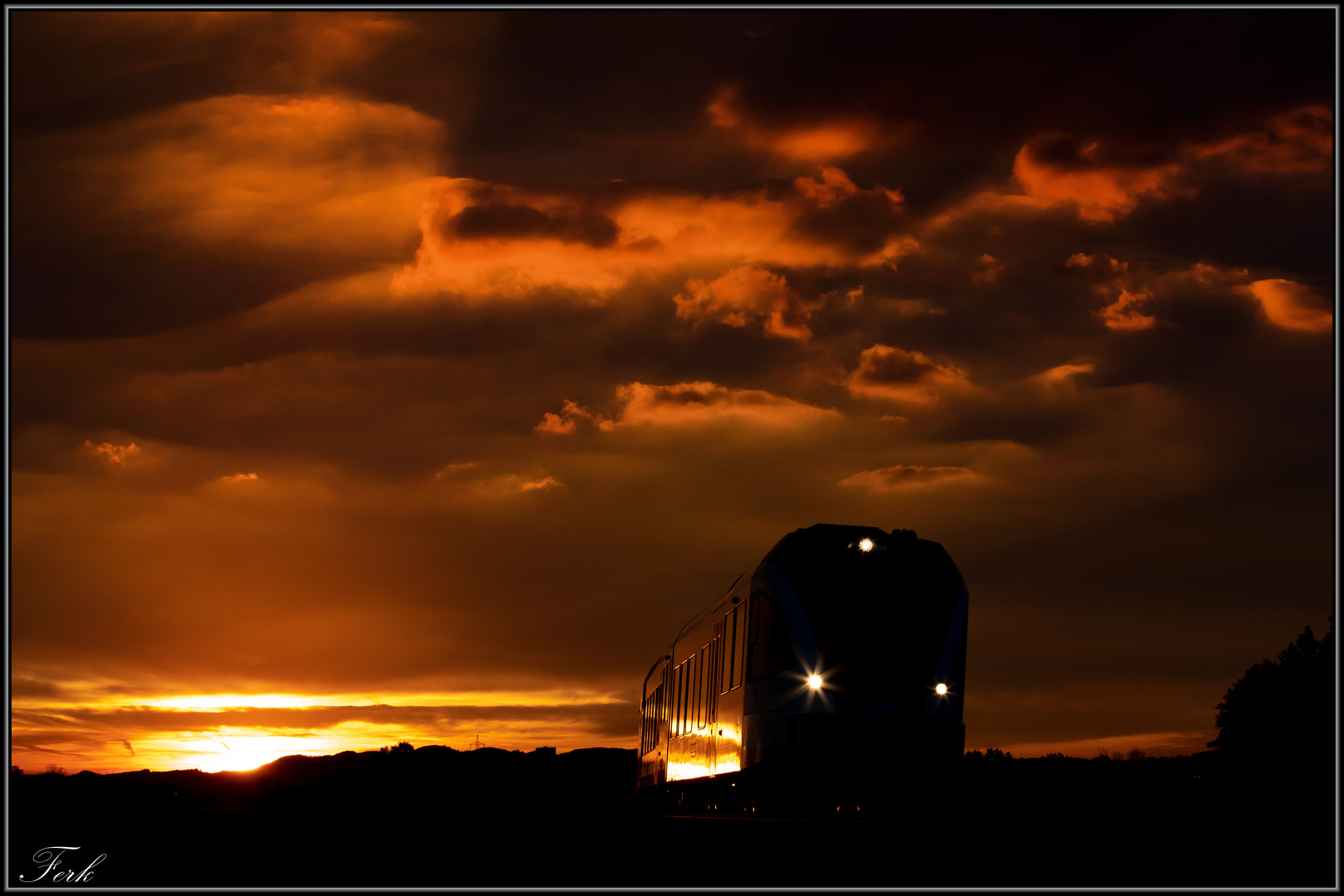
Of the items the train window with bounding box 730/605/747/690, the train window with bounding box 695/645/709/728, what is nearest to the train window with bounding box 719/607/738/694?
the train window with bounding box 730/605/747/690

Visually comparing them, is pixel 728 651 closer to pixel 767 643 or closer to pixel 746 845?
pixel 767 643

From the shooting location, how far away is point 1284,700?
76688 mm

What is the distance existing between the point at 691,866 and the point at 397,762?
84.9 m

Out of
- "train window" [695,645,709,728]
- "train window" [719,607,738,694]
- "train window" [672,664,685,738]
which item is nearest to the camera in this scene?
"train window" [719,607,738,694]

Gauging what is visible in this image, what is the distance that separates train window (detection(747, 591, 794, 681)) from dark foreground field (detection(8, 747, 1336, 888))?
7.07 feet

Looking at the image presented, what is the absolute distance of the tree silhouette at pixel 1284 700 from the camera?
7512 centimetres

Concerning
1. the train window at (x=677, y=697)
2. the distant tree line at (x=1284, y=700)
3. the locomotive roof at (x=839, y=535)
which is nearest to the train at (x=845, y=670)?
the locomotive roof at (x=839, y=535)

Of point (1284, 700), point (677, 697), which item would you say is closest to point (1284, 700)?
point (1284, 700)

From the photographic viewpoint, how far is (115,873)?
39.4 ft

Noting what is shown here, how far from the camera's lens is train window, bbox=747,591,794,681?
17.3 metres

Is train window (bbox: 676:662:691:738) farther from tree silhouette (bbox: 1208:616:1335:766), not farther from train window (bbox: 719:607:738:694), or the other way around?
tree silhouette (bbox: 1208:616:1335:766)

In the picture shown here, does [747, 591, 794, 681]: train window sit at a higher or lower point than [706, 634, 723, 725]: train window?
higher

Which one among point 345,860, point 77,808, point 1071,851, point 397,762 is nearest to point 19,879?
point 345,860

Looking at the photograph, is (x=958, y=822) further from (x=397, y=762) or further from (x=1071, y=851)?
(x=397, y=762)
